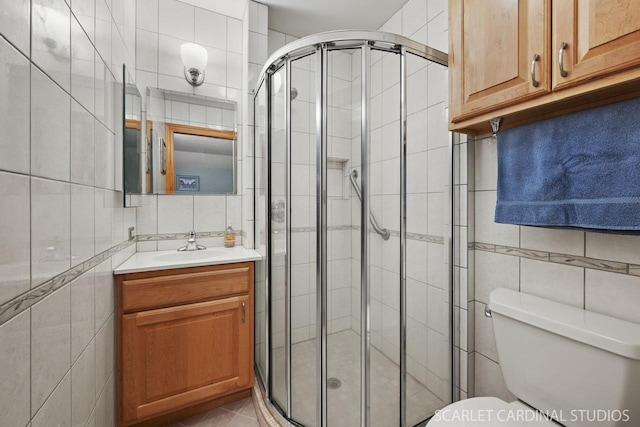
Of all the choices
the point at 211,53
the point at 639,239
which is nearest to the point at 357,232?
the point at 639,239

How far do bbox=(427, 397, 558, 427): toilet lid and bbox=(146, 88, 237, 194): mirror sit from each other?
1.72 meters

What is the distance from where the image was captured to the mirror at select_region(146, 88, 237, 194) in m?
1.80

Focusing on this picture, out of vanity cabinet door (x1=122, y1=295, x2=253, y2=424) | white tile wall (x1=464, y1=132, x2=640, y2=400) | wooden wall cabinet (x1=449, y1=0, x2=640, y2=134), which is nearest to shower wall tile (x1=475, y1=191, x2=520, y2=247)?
white tile wall (x1=464, y1=132, x2=640, y2=400)

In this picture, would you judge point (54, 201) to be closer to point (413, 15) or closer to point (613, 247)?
point (613, 247)

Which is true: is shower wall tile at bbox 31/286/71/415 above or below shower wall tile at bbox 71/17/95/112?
below

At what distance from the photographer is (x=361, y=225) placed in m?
1.17

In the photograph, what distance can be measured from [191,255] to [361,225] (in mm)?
1213

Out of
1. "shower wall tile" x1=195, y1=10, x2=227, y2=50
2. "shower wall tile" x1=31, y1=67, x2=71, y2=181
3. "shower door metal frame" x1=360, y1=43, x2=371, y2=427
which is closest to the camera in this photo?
"shower wall tile" x1=31, y1=67, x2=71, y2=181

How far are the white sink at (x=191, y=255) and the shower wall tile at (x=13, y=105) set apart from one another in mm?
1161

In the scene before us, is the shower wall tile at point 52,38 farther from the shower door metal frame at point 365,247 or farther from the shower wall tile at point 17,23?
the shower door metal frame at point 365,247

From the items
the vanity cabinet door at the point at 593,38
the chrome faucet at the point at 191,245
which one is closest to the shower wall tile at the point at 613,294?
the vanity cabinet door at the point at 593,38

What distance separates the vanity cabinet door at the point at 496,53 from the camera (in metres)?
0.86

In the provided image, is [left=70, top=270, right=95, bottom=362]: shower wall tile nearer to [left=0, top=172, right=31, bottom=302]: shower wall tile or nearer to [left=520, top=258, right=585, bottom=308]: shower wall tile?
[left=0, top=172, right=31, bottom=302]: shower wall tile

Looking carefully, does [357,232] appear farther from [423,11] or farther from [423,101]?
[423,11]
